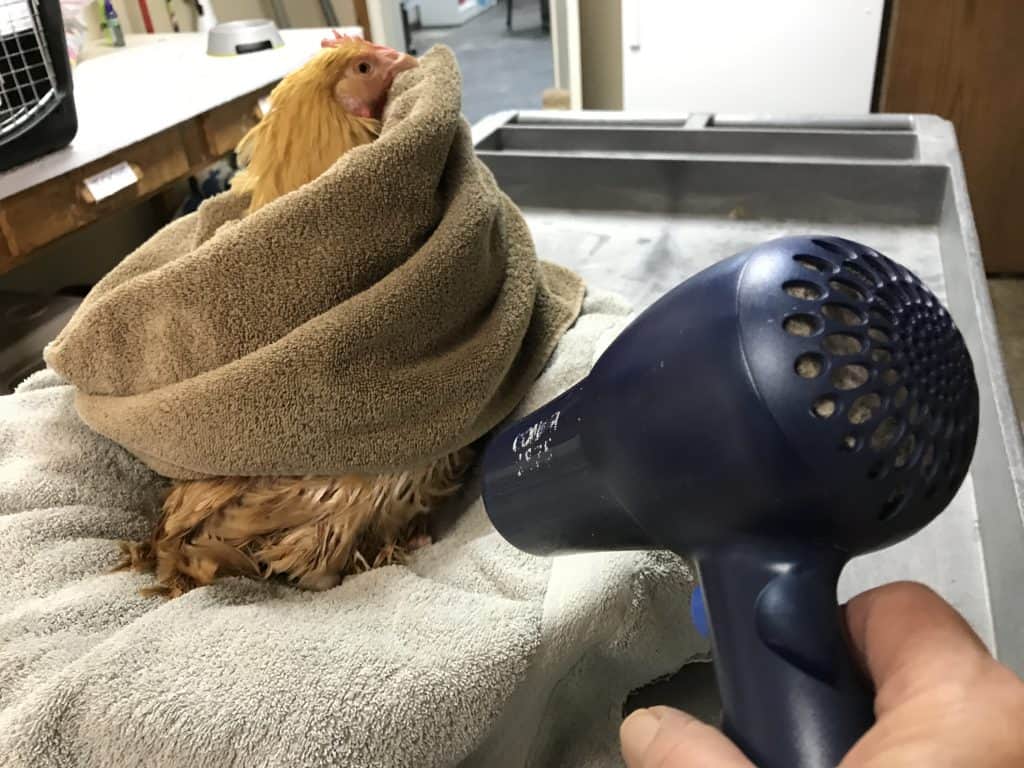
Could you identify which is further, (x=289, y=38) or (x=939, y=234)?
(x=289, y=38)

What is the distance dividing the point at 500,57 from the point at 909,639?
15.6 feet

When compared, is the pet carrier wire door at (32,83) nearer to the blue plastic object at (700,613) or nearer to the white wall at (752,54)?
the blue plastic object at (700,613)

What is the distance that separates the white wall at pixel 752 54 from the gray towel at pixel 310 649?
5.33ft

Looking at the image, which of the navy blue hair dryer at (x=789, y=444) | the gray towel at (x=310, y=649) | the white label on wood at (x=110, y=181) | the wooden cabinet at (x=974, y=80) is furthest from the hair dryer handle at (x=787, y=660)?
the wooden cabinet at (x=974, y=80)

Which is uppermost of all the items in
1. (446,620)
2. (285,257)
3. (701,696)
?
(285,257)

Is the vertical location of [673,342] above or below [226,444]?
above

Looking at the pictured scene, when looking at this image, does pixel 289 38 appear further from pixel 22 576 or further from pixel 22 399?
pixel 22 576

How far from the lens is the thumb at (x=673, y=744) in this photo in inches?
13.2

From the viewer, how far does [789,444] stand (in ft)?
1.05

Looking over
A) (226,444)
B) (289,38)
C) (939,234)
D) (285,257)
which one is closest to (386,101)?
(285,257)

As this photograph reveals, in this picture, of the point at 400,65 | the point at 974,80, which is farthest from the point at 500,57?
the point at 400,65

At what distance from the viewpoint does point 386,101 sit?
729mm

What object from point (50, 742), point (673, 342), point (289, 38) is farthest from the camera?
point (289, 38)

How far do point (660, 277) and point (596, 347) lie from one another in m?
0.26
